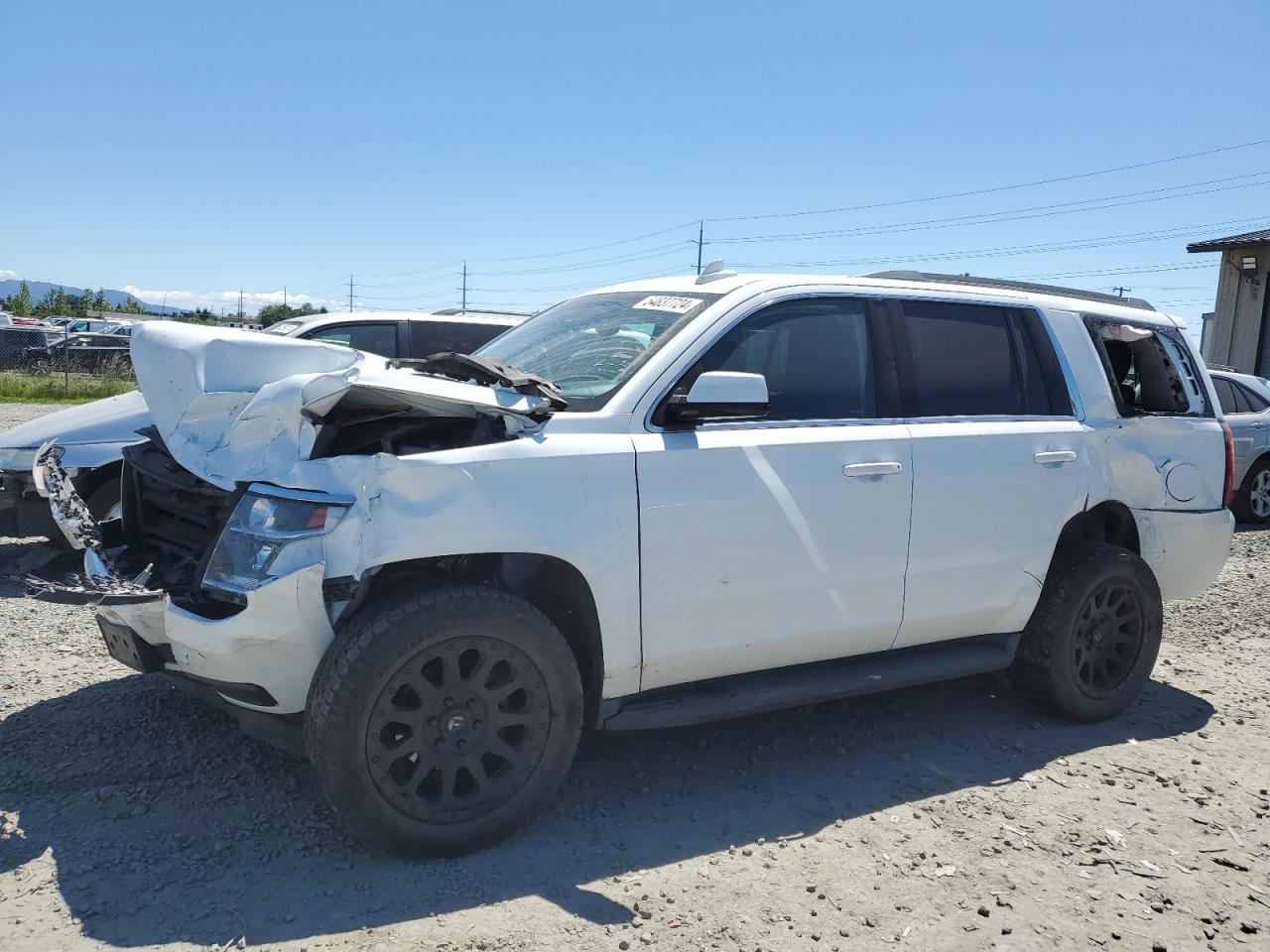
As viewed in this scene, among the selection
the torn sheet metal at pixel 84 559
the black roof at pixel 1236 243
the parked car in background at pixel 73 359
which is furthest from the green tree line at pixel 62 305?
the torn sheet metal at pixel 84 559

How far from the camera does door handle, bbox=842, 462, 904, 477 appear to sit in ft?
12.7

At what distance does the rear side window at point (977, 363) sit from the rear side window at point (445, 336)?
4.78m

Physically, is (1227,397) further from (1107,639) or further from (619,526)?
(619,526)

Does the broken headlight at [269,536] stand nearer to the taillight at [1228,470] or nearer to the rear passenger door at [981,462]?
the rear passenger door at [981,462]

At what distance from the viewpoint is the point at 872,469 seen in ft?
12.9

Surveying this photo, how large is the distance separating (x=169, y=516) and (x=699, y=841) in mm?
2333

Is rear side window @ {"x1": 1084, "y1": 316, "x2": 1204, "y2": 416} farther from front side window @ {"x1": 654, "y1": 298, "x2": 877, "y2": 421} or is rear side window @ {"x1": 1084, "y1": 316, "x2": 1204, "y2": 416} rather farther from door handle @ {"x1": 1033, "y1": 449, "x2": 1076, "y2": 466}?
front side window @ {"x1": 654, "y1": 298, "x2": 877, "y2": 421}

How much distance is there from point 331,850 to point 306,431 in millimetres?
1389

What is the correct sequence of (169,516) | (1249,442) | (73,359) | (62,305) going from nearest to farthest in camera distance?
(169,516) < (1249,442) < (73,359) < (62,305)

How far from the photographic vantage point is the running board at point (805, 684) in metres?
3.60

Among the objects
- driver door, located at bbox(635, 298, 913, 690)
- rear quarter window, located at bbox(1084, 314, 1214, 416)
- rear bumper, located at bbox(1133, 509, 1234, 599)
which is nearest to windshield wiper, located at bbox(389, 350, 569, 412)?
driver door, located at bbox(635, 298, 913, 690)

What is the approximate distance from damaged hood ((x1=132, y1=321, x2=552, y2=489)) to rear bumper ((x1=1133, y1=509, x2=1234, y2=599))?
3195 mm

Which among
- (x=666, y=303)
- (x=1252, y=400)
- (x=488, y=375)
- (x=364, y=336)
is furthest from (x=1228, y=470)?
(x=1252, y=400)

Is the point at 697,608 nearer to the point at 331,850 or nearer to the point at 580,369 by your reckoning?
the point at 580,369
